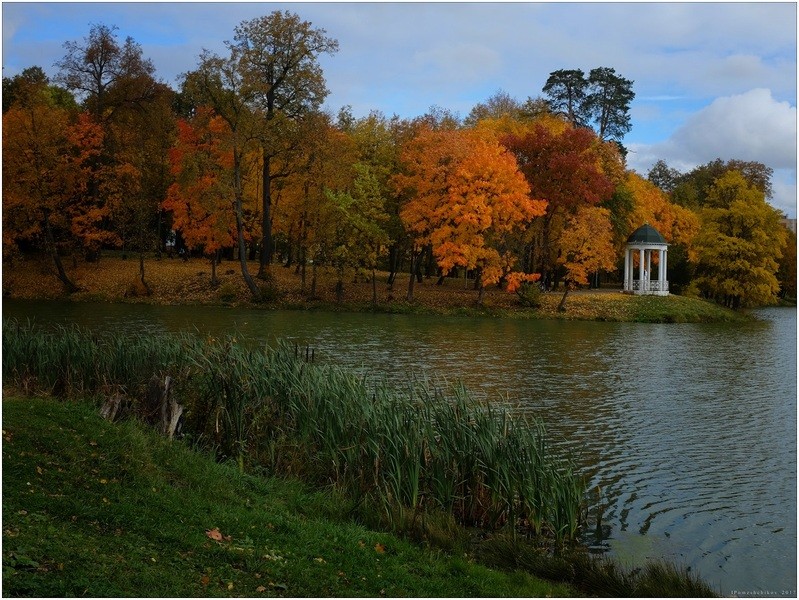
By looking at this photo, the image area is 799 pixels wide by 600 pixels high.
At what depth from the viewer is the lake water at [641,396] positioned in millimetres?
8445

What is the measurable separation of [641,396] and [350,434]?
9.77 meters

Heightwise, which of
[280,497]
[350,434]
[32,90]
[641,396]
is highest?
[32,90]

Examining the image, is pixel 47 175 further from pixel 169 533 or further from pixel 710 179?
pixel 710 179

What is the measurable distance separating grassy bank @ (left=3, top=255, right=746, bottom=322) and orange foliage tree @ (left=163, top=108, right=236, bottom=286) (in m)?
2.08

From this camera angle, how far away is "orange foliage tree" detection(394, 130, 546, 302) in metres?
35.0

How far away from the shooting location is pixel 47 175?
119ft

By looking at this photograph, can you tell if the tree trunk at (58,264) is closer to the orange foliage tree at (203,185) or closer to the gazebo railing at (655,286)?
the orange foliage tree at (203,185)

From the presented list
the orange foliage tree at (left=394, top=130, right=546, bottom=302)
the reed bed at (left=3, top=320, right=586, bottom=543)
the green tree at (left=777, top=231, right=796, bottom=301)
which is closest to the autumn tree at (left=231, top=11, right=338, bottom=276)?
the orange foliage tree at (left=394, top=130, right=546, bottom=302)

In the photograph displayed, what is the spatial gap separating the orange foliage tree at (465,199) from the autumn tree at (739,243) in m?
13.2

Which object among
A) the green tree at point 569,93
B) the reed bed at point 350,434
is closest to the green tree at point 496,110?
the green tree at point 569,93

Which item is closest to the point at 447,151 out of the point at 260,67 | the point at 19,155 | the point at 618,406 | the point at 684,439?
the point at 260,67

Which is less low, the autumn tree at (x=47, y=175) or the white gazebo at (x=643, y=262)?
the autumn tree at (x=47, y=175)

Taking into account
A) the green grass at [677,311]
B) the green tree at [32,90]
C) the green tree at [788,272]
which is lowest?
the green grass at [677,311]

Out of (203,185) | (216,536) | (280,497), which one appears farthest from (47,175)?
(216,536)
